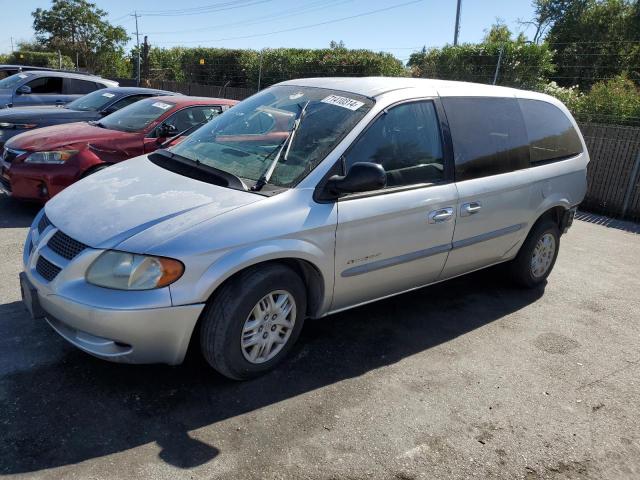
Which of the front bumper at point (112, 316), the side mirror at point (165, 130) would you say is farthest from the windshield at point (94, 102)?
the front bumper at point (112, 316)

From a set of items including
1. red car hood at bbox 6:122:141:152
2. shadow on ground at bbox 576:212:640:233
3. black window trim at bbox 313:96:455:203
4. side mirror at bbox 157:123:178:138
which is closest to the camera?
black window trim at bbox 313:96:455:203

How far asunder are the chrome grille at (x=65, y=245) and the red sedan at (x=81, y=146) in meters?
2.91

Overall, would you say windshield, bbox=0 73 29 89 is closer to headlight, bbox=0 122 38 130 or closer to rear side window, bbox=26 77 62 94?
rear side window, bbox=26 77 62 94

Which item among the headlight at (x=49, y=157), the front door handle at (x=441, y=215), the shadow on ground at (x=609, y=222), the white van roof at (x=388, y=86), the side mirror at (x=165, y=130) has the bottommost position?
the shadow on ground at (x=609, y=222)

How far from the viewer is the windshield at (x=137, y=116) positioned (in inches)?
272

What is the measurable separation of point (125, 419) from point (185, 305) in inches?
27.0

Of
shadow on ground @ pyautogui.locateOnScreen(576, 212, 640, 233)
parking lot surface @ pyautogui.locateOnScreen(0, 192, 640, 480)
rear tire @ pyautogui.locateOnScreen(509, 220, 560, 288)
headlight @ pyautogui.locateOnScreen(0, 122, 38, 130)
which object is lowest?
shadow on ground @ pyautogui.locateOnScreen(576, 212, 640, 233)

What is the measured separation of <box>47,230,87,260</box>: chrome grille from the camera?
296 centimetres

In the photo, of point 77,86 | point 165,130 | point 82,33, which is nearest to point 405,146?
point 165,130

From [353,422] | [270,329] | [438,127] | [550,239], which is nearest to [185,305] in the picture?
[270,329]

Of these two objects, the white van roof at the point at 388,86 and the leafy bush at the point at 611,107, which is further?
the leafy bush at the point at 611,107

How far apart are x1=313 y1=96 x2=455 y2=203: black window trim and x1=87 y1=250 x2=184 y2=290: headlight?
0.97 meters

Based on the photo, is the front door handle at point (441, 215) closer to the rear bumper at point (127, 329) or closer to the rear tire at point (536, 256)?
the rear tire at point (536, 256)

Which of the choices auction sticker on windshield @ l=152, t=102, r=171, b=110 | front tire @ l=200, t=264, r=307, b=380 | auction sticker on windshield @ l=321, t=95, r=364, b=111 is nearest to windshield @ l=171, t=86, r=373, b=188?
auction sticker on windshield @ l=321, t=95, r=364, b=111
